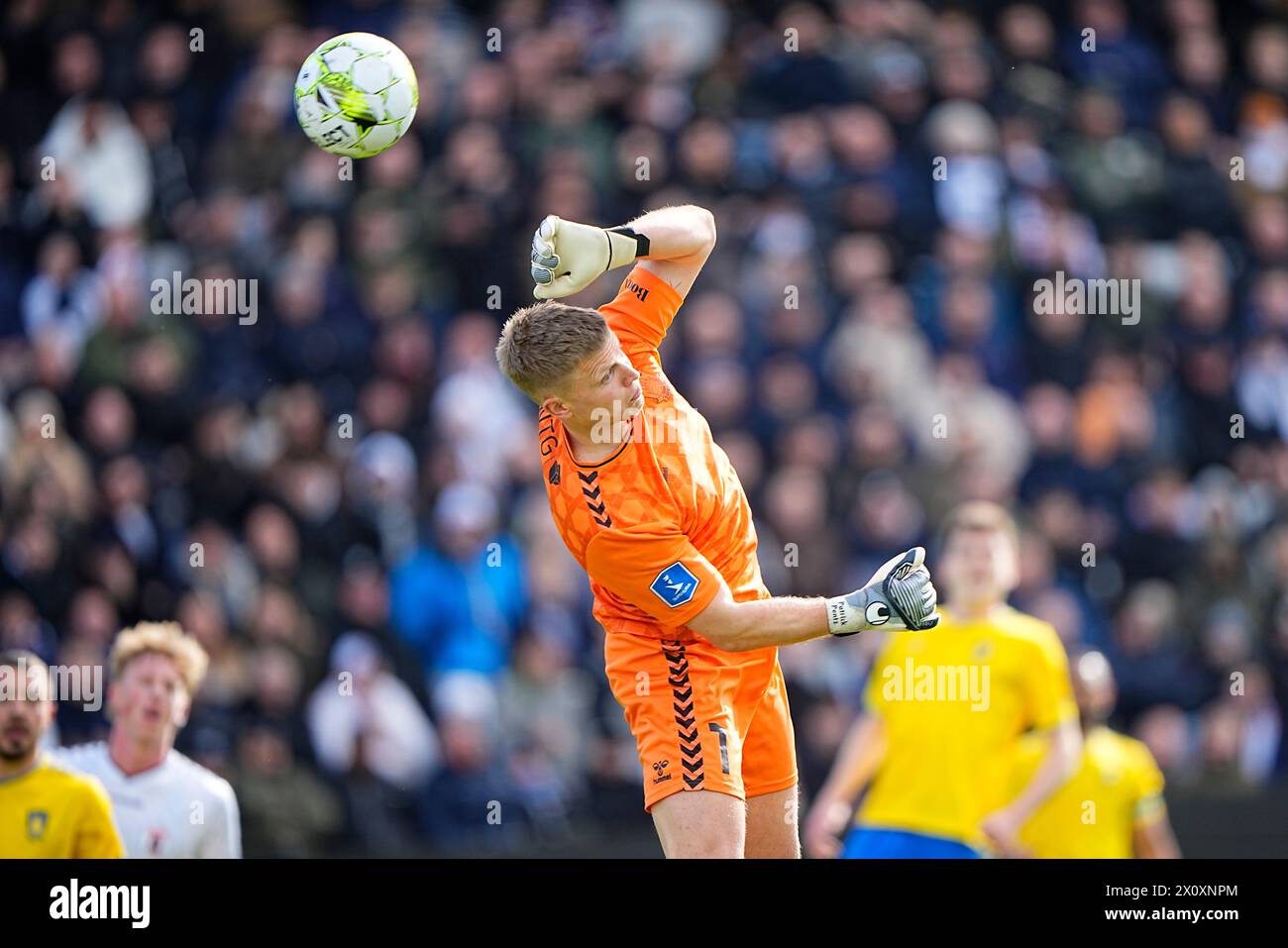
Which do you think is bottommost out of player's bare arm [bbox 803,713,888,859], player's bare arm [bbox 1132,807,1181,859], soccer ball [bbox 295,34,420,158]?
player's bare arm [bbox 1132,807,1181,859]

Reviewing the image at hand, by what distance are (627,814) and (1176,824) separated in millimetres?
2689

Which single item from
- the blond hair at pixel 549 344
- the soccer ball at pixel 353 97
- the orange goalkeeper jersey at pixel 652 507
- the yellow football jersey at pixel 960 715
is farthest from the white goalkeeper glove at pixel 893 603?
the soccer ball at pixel 353 97

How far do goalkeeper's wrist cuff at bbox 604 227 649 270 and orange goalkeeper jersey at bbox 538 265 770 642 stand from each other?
177 millimetres

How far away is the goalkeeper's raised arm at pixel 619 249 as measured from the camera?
598 centimetres

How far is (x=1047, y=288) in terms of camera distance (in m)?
11.4

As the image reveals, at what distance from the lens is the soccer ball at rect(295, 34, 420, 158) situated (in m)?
6.64

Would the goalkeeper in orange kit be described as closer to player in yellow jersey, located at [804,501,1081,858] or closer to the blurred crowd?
player in yellow jersey, located at [804,501,1081,858]

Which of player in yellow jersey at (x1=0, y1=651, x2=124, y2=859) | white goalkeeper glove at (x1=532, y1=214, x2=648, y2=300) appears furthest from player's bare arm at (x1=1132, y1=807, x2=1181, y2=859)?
player in yellow jersey at (x1=0, y1=651, x2=124, y2=859)

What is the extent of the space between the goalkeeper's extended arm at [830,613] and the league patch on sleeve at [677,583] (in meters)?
0.08

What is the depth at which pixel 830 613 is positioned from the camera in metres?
5.93

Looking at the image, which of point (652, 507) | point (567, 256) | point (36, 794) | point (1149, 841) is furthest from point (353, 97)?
point (1149, 841)

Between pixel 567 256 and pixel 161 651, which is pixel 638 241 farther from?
pixel 161 651

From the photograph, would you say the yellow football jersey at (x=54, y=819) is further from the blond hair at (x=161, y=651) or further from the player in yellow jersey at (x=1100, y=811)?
the player in yellow jersey at (x=1100, y=811)

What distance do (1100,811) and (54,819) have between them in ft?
13.7
